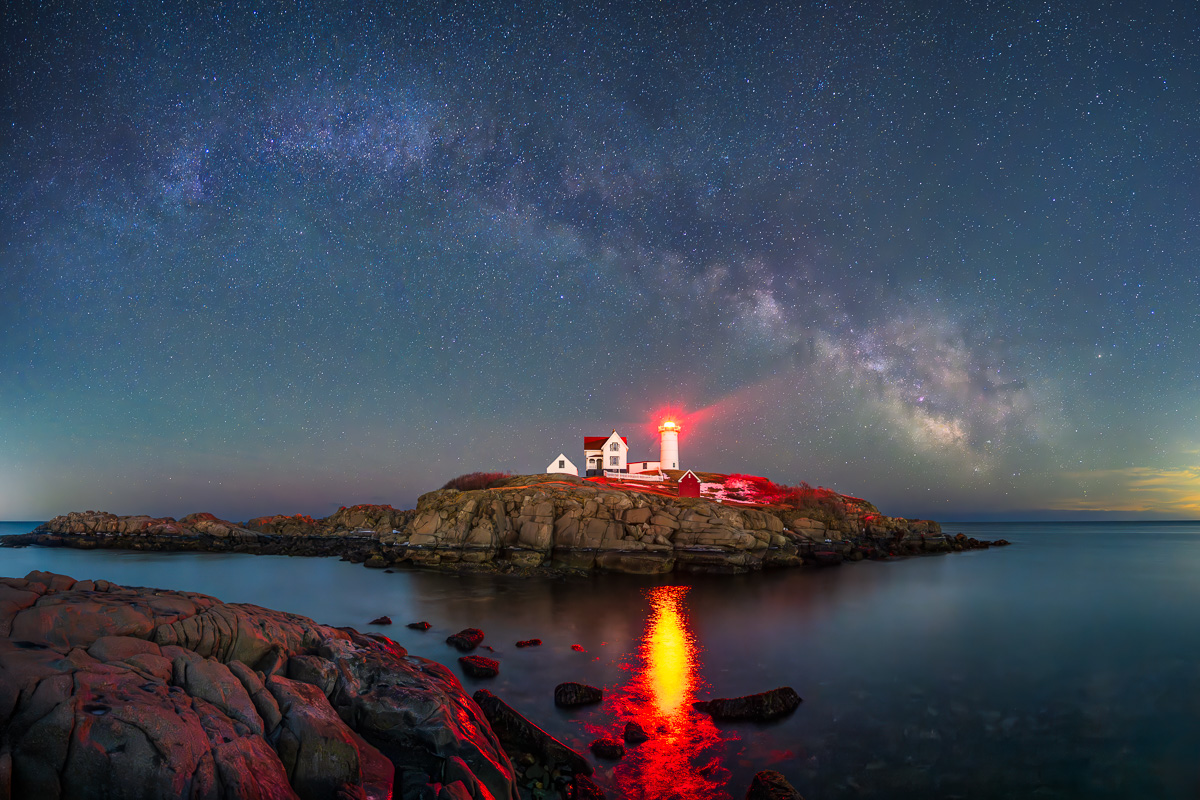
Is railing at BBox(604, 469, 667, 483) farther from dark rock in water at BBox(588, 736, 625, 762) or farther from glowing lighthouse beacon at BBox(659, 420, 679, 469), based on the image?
dark rock in water at BBox(588, 736, 625, 762)

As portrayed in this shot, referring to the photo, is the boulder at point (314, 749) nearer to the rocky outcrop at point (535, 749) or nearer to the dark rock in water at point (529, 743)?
the rocky outcrop at point (535, 749)

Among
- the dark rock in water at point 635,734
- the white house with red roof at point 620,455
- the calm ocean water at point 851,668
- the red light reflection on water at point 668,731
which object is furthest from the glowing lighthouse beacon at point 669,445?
the dark rock in water at point 635,734

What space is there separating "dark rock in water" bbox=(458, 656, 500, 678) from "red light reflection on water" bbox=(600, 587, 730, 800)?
3935 mm

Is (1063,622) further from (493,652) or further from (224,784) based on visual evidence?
(224,784)

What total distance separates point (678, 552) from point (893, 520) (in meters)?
51.9

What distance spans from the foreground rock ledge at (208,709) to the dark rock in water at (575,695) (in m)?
3.93

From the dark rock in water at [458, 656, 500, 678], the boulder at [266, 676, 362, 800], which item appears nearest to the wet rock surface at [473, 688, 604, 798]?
the boulder at [266, 676, 362, 800]

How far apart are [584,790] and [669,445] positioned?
62907 millimetres

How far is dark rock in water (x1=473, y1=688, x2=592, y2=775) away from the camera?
979 centimetres

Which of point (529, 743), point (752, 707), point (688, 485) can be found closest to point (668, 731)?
point (752, 707)

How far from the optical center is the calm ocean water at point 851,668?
418 inches

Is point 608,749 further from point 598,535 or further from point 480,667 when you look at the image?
point 598,535

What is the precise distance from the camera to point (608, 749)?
10.8 m

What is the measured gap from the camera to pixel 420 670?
35.4 ft
